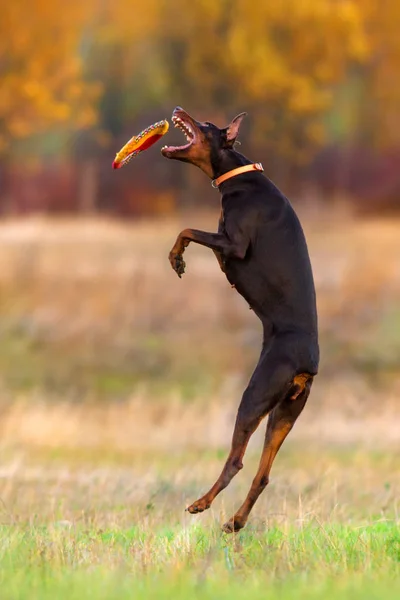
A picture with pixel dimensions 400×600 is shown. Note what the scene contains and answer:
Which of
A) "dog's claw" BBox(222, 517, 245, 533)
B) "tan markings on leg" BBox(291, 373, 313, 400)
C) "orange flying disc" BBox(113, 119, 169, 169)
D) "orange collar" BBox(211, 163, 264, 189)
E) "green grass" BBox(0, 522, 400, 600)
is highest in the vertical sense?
"orange flying disc" BBox(113, 119, 169, 169)

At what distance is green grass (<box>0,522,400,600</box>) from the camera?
5.78 meters

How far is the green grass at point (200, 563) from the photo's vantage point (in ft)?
19.0

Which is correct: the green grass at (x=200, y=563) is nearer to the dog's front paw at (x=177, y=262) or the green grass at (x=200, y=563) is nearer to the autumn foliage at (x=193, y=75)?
the dog's front paw at (x=177, y=262)

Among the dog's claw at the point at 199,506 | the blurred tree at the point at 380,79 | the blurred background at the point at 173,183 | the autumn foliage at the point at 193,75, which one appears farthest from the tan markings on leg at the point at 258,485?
the blurred tree at the point at 380,79

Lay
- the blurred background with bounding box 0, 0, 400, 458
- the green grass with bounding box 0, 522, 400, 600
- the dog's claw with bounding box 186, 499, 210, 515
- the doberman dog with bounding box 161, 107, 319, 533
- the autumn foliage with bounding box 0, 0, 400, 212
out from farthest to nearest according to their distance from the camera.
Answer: the autumn foliage with bounding box 0, 0, 400, 212 < the blurred background with bounding box 0, 0, 400, 458 < the doberman dog with bounding box 161, 107, 319, 533 < the dog's claw with bounding box 186, 499, 210, 515 < the green grass with bounding box 0, 522, 400, 600

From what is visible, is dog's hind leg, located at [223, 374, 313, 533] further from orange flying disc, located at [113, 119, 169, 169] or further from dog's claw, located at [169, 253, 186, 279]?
orange flying disc, located at [113, 119, 169, 169]

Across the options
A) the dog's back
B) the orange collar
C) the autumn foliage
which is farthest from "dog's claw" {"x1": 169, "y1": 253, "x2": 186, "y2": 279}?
the autumn foliage

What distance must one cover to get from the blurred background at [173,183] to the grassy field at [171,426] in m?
0.06

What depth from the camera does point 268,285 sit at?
7.67m

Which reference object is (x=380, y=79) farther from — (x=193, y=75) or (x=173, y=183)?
(x=173, y=183)

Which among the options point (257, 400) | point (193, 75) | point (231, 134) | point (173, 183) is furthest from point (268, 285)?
point (193, 75)

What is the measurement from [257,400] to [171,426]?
1143 centimetres

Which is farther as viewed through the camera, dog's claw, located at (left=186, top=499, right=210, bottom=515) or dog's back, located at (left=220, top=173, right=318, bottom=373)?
dog's back, located at (left=220, top=173, right=318, bottom=373)

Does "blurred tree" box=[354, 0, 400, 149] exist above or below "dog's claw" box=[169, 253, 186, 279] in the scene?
above
